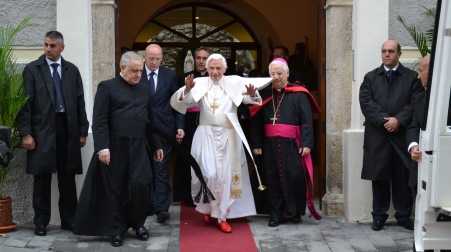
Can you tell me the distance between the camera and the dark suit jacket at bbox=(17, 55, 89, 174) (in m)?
8.30

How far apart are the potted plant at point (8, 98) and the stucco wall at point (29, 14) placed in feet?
0.56

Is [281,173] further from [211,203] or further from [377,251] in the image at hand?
[377,251]

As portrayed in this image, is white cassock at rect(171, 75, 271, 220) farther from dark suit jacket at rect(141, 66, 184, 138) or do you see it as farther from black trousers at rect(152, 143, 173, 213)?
black trousers at rect(152, 143, 173, 213)

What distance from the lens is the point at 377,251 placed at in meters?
7.83

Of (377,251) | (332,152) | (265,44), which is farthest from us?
(265,44)

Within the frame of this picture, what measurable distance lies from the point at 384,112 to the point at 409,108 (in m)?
0.25

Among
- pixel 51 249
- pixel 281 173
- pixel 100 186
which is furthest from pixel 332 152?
pixel 51 249

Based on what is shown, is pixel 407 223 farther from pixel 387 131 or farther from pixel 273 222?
pixel 273 222

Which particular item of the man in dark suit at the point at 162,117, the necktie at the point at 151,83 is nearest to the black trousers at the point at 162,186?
the man in dark suit at the point at 162,117

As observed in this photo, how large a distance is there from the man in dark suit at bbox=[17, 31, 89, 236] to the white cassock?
1068 millimetres

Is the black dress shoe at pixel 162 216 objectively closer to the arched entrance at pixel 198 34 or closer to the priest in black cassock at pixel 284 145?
the priest in black cassock at pixel 284 145

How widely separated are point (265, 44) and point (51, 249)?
903 centimetres

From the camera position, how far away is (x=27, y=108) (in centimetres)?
830

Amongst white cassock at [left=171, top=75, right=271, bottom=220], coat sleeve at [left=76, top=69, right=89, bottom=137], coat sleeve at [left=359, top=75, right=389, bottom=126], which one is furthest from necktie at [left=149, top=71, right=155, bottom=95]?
coat sleeve at [left=359, top=75, right=389, bottom=126]
